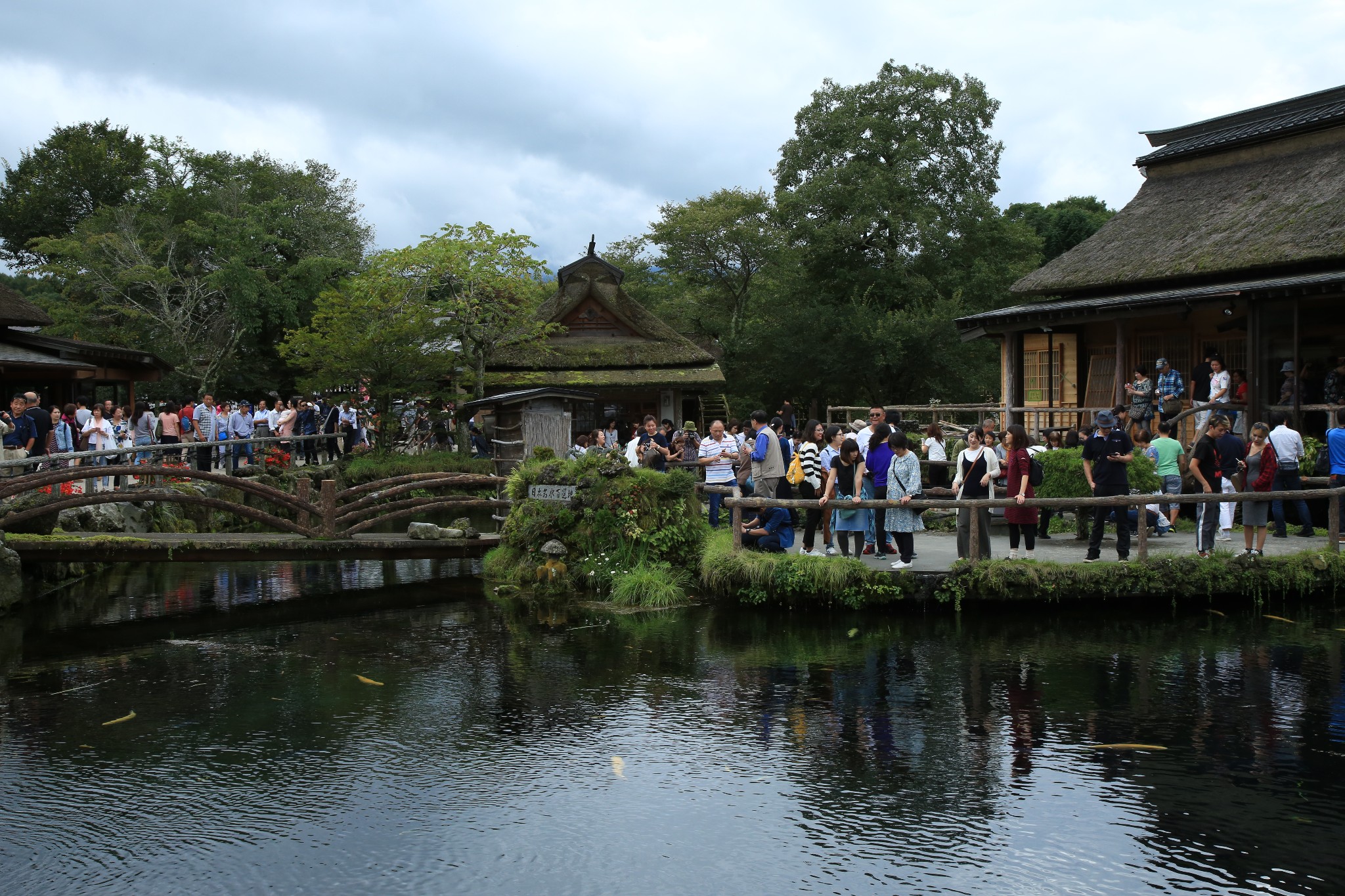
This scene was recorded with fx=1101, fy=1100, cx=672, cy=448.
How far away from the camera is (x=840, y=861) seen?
5844 mm

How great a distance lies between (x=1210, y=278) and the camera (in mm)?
20016

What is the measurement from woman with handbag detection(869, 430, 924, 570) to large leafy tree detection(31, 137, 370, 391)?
24923mm

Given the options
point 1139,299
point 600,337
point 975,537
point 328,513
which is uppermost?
point 600,337

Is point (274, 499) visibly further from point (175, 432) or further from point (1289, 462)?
point (1289, 462)

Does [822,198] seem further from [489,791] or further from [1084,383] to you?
[489,791]

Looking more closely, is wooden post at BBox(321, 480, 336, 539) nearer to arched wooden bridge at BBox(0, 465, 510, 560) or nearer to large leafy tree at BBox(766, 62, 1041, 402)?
arched wooden bridge at BBox(0, 465, 510, 560)

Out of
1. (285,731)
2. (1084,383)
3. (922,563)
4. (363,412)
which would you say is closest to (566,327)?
(363,412)

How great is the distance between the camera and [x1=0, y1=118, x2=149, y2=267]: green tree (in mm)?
43594

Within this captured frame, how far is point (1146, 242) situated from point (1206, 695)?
15.9m

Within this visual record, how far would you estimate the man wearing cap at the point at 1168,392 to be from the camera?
18406 millimetres

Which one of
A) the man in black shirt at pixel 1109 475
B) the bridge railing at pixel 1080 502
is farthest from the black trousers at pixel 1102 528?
the bridge railing at pixel 1080 502

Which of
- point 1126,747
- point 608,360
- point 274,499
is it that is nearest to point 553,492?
point 274,499

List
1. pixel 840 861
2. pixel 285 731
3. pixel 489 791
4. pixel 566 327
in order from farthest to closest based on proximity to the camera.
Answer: pixel 566 327
pixel 285 731
pixel 489 791
pixel 840 861

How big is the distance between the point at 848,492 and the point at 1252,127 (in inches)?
641
